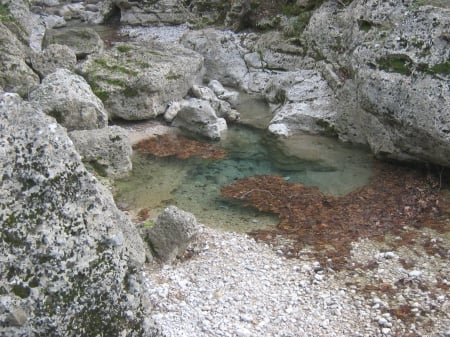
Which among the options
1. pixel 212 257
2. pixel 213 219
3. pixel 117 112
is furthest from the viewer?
pixel 117 112

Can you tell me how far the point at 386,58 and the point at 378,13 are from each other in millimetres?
1978

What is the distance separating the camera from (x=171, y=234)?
9625 mm

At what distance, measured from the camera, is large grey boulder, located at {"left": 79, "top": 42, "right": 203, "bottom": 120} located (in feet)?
54.2

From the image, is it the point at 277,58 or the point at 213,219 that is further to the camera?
the point at 277,58

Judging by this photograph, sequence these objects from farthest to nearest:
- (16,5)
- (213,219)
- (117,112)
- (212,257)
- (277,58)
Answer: (16,5), (277,58), (117,112), (213,219), (212,257)

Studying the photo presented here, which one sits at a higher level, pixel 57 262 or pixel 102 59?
pixel 57 262

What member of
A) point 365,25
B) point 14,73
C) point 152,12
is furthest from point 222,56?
point 152,12

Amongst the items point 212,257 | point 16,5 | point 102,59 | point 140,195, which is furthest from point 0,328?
point 16,5

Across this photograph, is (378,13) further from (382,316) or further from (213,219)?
(382,316)

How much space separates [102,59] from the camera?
1756cm

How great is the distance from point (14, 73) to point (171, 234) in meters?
9.26

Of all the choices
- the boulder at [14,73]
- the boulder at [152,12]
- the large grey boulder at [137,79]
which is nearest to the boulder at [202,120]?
the large grey boulder at [137,79]

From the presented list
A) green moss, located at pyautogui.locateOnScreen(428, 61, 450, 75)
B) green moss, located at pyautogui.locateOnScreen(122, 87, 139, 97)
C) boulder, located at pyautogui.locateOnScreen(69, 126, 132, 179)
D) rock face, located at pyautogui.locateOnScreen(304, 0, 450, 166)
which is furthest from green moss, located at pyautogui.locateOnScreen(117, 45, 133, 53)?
green moss, located at pyautogui.locateOnScreen(428, 61, 450, 75)

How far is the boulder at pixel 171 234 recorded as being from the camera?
960cm
